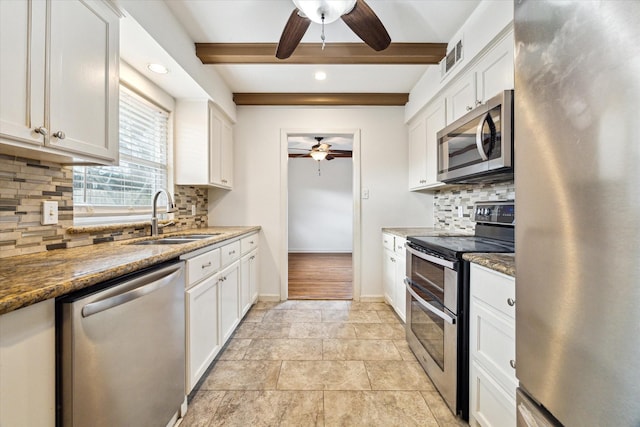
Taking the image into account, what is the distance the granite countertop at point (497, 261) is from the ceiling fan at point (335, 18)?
1.42 meters

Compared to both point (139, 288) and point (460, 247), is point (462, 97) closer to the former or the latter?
point (460, 247)

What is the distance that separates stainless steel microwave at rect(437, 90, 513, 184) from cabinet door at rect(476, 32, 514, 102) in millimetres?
178

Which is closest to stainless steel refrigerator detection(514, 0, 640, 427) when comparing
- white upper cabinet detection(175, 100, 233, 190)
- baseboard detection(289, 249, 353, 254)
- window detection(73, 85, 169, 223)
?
window detection(73, 85, 169, 223)

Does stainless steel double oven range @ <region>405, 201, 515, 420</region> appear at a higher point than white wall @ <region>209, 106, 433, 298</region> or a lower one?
lower

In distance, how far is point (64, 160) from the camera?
135cm

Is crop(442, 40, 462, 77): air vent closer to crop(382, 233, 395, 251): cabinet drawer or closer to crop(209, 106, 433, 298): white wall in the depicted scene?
crop(209, 106, 433, 298): white wall

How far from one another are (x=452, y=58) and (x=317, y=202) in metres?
5.09

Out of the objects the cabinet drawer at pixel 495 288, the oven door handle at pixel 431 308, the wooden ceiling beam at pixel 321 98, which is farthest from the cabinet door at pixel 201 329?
the wooden ceiling beam at pixel 321 98

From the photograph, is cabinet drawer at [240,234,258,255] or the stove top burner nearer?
the stove top burner

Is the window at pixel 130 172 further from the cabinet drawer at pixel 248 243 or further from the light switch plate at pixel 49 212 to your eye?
the cabinet drawer at pixel 248 243

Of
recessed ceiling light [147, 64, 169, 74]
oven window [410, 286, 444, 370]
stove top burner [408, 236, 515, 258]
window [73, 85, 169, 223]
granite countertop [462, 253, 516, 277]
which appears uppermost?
recessed ceiling light [147, 64, 169, 74]

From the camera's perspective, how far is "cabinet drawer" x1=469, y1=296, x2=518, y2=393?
1107 mm

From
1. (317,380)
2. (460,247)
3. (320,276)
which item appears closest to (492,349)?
(460,247)

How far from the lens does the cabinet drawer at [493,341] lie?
1107 millimetres
